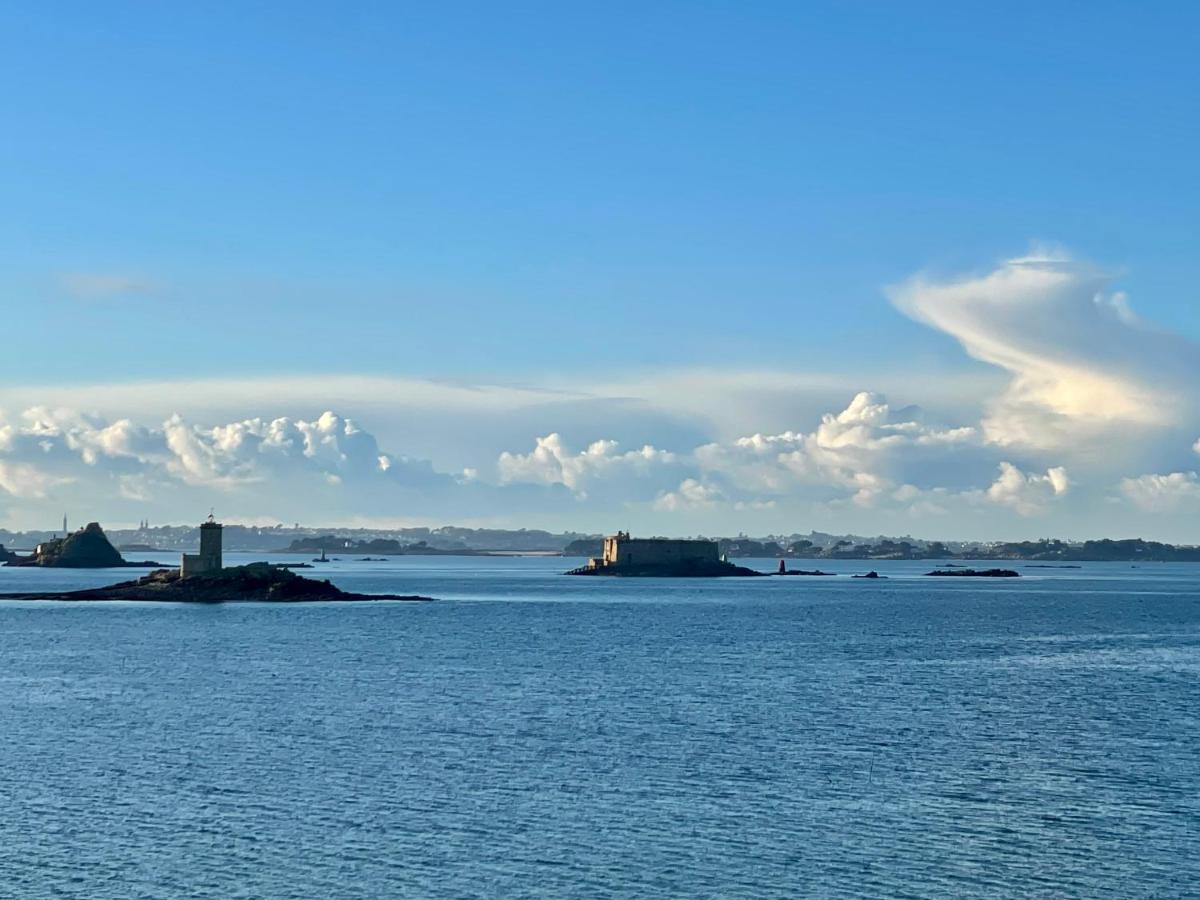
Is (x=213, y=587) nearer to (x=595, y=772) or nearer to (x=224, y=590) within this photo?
(x=224, y=590)

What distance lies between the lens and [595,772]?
49.8 m

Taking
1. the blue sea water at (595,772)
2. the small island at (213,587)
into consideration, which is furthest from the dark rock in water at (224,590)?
the blue sea water at (595,772)

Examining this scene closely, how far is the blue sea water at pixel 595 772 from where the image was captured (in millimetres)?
36469

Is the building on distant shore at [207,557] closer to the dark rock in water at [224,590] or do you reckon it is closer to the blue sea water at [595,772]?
the dark rock in water at [224,590]

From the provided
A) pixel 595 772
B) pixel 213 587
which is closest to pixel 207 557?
pixel 213 587

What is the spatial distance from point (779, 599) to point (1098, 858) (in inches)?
6166

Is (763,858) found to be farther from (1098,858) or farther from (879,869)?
(1098,858)

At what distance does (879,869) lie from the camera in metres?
36.7

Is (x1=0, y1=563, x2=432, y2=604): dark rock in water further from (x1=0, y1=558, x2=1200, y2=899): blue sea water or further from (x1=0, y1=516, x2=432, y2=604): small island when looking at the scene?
(x1=0, y1=558, x2=1200, y2=899): blue sea water

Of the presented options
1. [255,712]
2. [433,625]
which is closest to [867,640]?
[433,625]

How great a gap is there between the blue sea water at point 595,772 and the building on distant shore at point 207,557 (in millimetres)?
60427

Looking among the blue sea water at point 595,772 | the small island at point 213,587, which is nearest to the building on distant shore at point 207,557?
the small island at point 213,587

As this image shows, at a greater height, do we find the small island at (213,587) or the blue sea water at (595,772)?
the small island at (213,587)

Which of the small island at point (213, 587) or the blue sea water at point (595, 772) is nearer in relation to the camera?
the blue sea water at point (595, 772)
